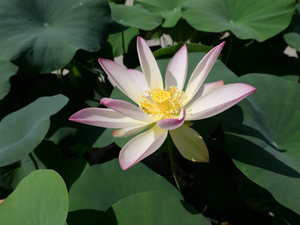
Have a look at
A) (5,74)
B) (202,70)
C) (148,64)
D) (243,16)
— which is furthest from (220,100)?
(5,74)

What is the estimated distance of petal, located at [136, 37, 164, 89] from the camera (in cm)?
49

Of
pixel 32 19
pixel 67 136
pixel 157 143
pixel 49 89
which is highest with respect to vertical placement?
pixel 32 19

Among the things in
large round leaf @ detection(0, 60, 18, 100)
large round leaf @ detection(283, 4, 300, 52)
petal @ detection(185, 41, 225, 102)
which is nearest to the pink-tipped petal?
petal @ detection(185, 41, 225, 102)

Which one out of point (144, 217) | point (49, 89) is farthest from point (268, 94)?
point (49, 89)

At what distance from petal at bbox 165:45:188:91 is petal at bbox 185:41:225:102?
4 cm

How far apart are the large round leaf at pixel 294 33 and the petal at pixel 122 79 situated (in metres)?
0.74

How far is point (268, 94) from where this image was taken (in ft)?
1.89

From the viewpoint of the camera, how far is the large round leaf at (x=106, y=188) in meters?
0.53

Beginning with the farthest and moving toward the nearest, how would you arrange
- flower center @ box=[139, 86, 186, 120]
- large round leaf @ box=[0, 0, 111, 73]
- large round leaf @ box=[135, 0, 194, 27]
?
1. large round leaf @ box=[135, 0, 194, 27]
2. large round leaf @ box=[0, 0, 111, 73]
3. flower center @ box=[139, 86, 186, 120]

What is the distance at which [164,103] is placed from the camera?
47 cm

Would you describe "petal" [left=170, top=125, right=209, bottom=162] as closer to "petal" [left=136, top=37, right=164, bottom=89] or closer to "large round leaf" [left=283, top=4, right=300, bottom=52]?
"petal" [left=136, top=37, right=164, bottom=89]

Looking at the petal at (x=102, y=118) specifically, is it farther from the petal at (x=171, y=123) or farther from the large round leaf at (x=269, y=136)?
the large round leaf at (x=269, y=136)

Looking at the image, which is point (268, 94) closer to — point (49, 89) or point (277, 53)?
point (277, 53)

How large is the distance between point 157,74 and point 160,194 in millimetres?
264
